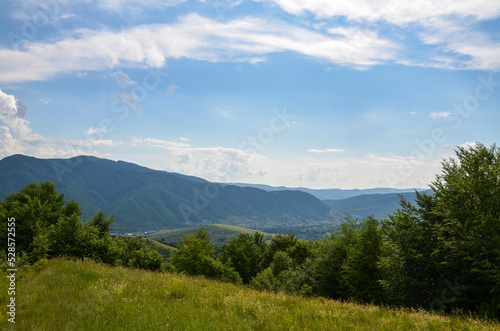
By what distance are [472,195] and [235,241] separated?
67.1 metres

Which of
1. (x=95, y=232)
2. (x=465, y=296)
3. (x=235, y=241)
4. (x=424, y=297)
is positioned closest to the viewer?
(x=465, y=296)

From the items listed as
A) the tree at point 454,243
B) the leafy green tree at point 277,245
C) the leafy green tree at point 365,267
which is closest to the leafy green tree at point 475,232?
the tree at point 454,243

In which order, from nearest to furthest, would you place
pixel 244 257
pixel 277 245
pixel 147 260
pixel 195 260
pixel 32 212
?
pixel 147 260 → pixel 32 212 → pixel 195 260 → pixel 244 257 → pixel 277 245

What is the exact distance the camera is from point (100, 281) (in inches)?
432

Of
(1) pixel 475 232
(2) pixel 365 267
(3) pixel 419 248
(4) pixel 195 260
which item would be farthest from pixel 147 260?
(1) pixel 475 232

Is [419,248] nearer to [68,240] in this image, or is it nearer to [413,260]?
[413,260]

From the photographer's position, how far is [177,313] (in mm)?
7926

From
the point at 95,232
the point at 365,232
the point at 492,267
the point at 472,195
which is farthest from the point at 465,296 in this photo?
the point at 95,232

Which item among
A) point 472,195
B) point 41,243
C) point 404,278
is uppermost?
point 472,195

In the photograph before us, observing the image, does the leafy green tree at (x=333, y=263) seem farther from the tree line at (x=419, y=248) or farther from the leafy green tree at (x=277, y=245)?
the leafy green tree at (x=277, y=245)

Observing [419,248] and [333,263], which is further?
[333,263]

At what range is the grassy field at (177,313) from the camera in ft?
23.1

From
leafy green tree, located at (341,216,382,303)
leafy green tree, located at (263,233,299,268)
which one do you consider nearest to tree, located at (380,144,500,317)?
leafy green tree, located at (341,216,382,303)

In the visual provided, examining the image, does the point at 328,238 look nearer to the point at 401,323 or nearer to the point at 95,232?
the point at 95,232
